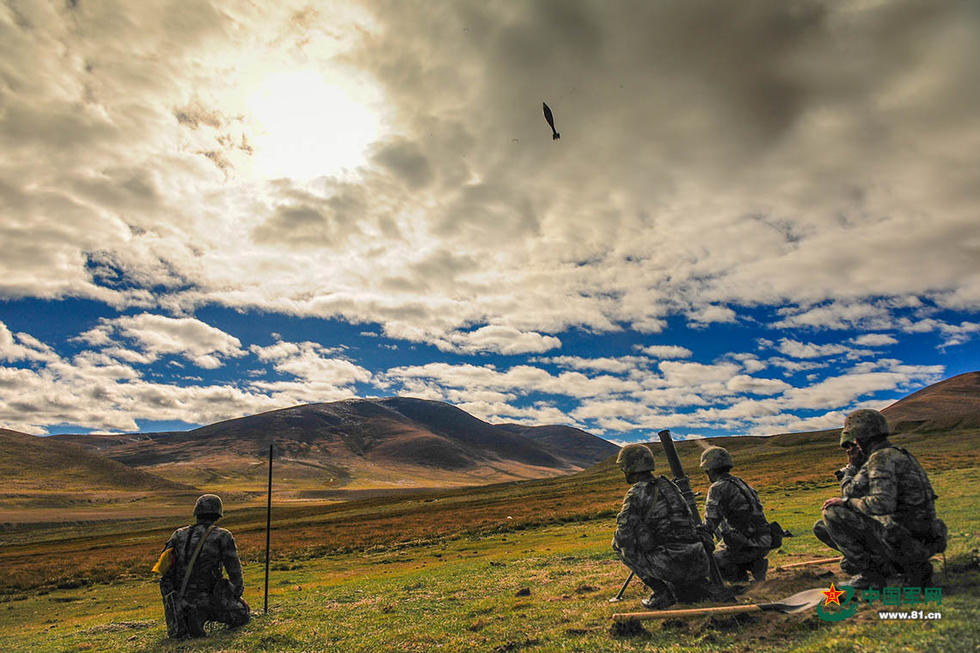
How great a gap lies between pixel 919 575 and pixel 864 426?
2.86 metres

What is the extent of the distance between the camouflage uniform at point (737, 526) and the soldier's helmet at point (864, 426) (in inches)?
112

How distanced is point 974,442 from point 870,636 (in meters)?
138

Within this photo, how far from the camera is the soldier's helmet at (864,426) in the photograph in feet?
34.9

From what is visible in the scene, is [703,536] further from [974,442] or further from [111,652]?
[974,442]

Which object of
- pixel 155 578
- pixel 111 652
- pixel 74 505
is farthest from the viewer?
pixel 74 505

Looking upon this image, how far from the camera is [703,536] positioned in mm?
11812

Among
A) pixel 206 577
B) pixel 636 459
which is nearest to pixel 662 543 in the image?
pixel 636 459

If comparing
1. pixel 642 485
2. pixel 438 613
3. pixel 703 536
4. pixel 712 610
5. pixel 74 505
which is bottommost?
pixel 74 505

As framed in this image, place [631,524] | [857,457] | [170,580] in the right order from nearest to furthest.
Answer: [857,457] → [631,524] → [170,580]

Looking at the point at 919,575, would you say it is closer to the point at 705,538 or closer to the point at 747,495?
the point at 747,495

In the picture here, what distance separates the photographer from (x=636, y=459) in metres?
12.5

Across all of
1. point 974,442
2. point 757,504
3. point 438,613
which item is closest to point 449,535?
point 438,613

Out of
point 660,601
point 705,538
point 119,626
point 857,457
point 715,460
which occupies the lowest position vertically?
point 119,626

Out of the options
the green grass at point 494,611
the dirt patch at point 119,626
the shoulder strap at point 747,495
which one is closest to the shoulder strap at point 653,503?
the green grass at point 494,611
